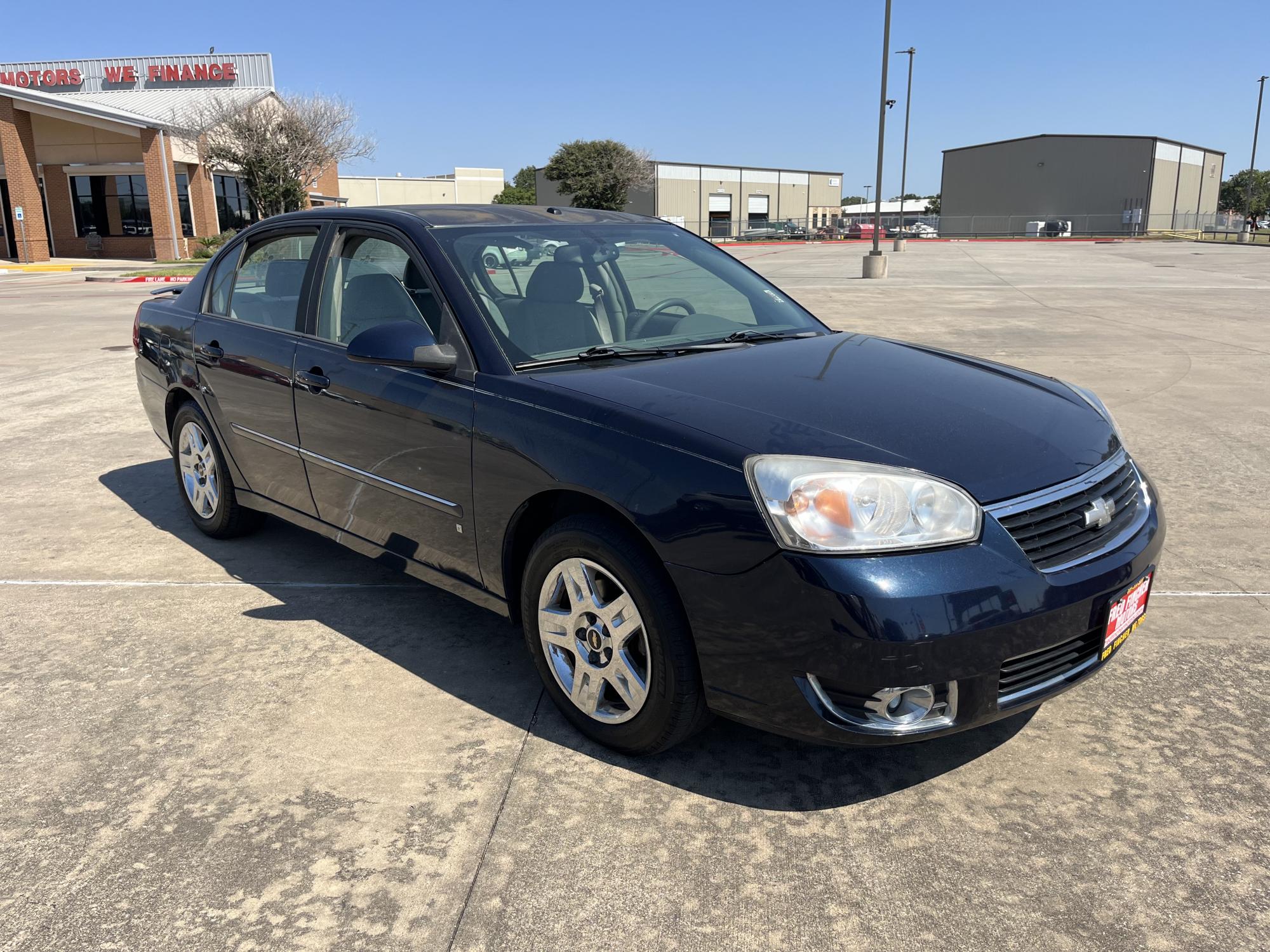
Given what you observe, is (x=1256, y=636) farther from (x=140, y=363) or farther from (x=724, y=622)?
(x=140, y=363)

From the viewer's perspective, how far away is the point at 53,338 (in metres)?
14.3

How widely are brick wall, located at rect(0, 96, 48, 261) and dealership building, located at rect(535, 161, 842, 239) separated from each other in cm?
3806

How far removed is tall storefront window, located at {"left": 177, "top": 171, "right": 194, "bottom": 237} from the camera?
1651 inches

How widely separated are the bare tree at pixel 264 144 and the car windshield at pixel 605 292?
37.8 m

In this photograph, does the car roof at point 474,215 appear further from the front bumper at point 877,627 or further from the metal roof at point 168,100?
the metal roof at point 168,100

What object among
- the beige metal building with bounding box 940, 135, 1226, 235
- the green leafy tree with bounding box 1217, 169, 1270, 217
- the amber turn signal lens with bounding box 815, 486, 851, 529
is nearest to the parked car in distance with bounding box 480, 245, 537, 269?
the amber turn signal lens with bounding box 815, 486, 851, 529

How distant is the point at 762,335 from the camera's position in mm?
3959

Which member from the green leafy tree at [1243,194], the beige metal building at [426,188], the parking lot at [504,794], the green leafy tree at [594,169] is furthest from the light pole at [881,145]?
the green leafy tree at [1243,194]

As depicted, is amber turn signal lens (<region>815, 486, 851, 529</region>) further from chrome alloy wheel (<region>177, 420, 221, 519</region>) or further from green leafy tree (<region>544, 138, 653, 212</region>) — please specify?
green leafy tree (<region>544, 138, 653, 212</region>)

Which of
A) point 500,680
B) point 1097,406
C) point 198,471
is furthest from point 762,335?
point 198,471

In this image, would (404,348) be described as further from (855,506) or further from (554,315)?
(855,506)

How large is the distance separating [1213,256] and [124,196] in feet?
141

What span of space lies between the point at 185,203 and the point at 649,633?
45448mm

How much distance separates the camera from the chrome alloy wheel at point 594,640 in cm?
291
